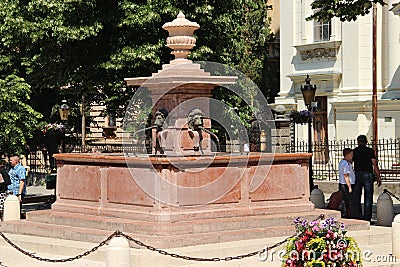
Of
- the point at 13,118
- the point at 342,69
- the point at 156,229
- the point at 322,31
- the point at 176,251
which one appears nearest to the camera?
the point at 176,251

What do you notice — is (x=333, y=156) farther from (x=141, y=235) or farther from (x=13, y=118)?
(x=141, y=235)

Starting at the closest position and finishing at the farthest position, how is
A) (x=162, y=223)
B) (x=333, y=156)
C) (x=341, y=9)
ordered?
(x=162, y=223)
(x=341, y=9)
(x=333, y=156)

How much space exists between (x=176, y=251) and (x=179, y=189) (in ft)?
5.35

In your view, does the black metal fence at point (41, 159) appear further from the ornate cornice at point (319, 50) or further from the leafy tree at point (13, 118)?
the leafy tree at point (13, 118)

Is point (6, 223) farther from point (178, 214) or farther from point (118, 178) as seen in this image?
point (178, 214)

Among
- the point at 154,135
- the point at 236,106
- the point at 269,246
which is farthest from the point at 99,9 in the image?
the point at 269,246

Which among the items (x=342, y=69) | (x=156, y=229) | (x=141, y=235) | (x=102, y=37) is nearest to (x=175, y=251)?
(x=156, y=229)

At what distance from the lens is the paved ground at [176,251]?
14.3 meters

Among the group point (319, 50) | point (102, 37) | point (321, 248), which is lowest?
point (321, 248)

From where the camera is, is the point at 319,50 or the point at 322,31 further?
the point at 322,31

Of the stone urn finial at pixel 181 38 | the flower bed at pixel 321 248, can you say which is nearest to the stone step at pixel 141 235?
the flower bed at pixel 321 248

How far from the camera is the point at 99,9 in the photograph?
27.1 m

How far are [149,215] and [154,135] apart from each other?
3105mm

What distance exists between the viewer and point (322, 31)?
41188mm
